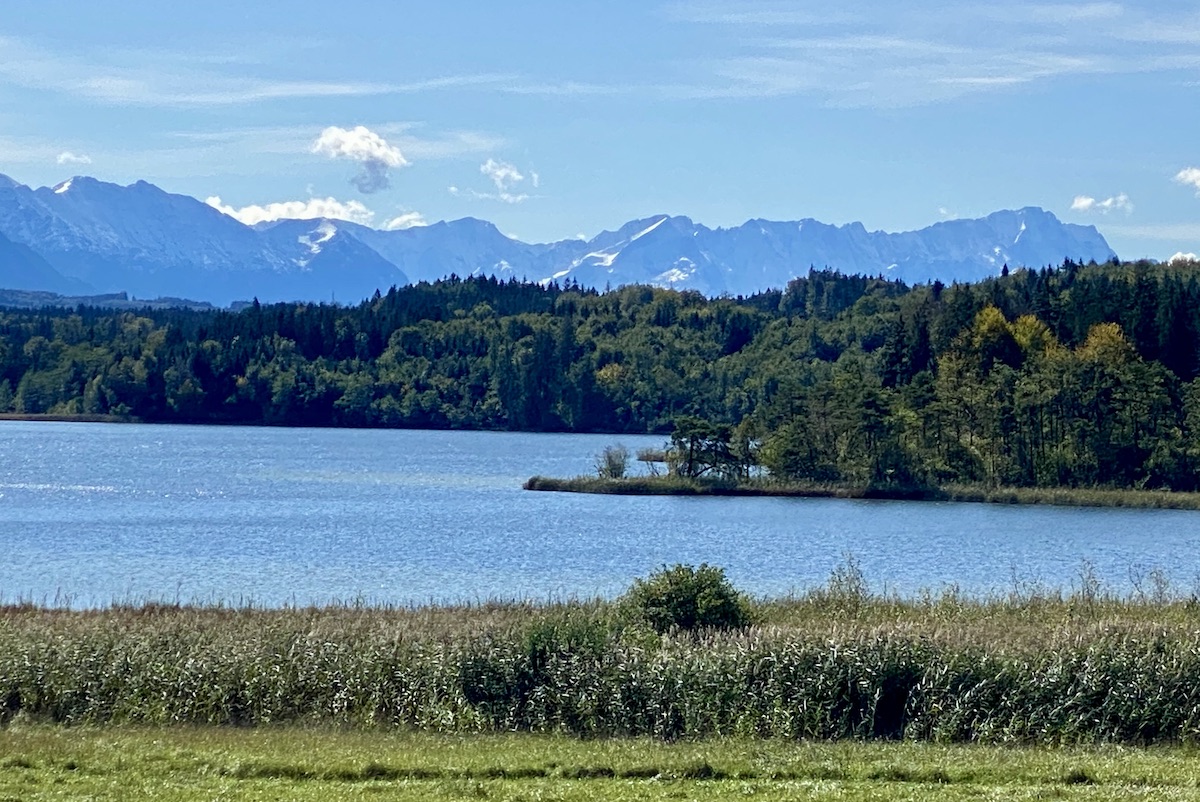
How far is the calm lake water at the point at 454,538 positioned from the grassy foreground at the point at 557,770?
15.5 metres

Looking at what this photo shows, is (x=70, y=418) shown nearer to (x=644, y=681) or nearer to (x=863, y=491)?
(x=863, y=491)

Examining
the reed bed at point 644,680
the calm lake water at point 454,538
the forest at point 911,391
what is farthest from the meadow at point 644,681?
the forest at point 911,391

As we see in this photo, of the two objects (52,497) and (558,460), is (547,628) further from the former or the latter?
(558,460)

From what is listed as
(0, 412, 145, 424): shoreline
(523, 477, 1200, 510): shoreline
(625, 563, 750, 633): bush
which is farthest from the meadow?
(0, 412, 145, 424): shoreline

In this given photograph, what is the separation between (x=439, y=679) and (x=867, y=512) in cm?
6188

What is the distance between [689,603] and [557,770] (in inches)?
360

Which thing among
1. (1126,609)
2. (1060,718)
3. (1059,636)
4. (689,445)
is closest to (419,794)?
(1060,718)

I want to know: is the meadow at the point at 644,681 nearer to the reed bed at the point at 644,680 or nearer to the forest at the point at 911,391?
the reed bed at the point at 644,680

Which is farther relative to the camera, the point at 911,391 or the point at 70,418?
the point at 70,418

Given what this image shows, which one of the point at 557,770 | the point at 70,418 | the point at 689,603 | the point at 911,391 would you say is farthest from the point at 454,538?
the point at 70,418

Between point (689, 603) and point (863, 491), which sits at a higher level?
point (689, 603)

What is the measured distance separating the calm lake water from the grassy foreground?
50.9ft

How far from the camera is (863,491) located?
94562 mm

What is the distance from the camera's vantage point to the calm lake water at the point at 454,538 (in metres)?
45.2
